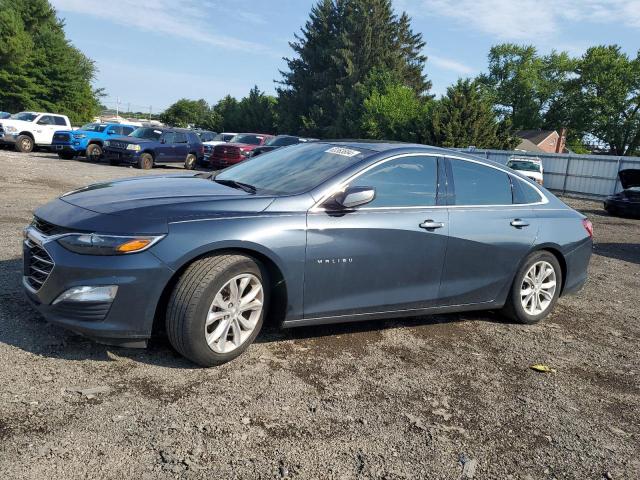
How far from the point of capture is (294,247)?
12.8ft

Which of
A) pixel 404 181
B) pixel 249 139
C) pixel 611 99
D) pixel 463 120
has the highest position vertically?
pixel 611 99

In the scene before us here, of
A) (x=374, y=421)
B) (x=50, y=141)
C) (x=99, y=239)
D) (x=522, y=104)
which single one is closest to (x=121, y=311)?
(x=99, y=239)

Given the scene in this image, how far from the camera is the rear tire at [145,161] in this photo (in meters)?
21.2

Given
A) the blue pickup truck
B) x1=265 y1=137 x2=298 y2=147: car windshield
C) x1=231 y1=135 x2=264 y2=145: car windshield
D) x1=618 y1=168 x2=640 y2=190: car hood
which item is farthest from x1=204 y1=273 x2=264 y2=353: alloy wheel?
x1=231 y1=135 x2=264 y2=145: car windshield

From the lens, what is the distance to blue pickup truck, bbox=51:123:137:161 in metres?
23.0

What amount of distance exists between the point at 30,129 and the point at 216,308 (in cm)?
2468

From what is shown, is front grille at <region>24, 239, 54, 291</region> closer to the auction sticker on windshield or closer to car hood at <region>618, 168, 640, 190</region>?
the auction sticker on windshield

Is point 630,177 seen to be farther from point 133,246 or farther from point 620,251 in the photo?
point 133,246

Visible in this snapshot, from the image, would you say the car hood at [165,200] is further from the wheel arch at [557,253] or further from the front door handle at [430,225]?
the wheel arch at [557,253]

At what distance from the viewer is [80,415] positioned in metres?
3.04

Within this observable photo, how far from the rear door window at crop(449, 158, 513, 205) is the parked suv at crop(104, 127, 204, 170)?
18010 millimetres

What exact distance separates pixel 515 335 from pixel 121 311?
3.38 m

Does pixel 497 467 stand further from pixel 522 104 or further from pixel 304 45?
pixel 522 104

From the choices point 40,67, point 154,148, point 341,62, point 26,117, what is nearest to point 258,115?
point 341,62
